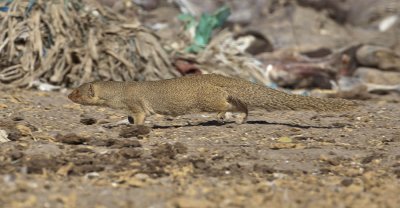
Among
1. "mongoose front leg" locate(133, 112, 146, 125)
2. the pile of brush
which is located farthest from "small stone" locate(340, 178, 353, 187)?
the pile of brush

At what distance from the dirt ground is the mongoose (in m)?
0.15

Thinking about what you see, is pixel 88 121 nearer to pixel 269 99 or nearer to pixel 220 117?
pixel 220 117

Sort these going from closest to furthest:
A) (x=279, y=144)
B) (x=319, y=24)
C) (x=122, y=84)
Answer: (x=279, y=144) → (x=122, y=84) → (x=319, y=24)

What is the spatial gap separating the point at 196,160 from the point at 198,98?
44.8 inches

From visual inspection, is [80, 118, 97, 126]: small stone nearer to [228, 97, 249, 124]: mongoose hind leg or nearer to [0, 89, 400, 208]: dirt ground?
[0, 89, 400, 208]: dirt ground

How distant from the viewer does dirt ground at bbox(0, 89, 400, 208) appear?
3666 mm

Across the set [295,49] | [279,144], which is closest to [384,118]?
[279,144]

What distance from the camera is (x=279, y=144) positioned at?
17.1 ft

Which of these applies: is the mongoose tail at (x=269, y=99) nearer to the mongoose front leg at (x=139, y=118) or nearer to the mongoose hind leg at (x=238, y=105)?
the mongoose hind leg at (x=238, y=105)

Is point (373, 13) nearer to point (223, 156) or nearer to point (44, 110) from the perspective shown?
point (44, 110)

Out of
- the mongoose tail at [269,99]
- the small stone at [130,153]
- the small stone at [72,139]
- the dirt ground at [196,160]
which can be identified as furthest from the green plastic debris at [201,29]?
the small stone at [130,153]

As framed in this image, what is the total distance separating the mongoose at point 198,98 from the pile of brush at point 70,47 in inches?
79.0

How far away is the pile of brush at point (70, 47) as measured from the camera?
7.91 m

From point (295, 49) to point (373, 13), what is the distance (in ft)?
8.77
